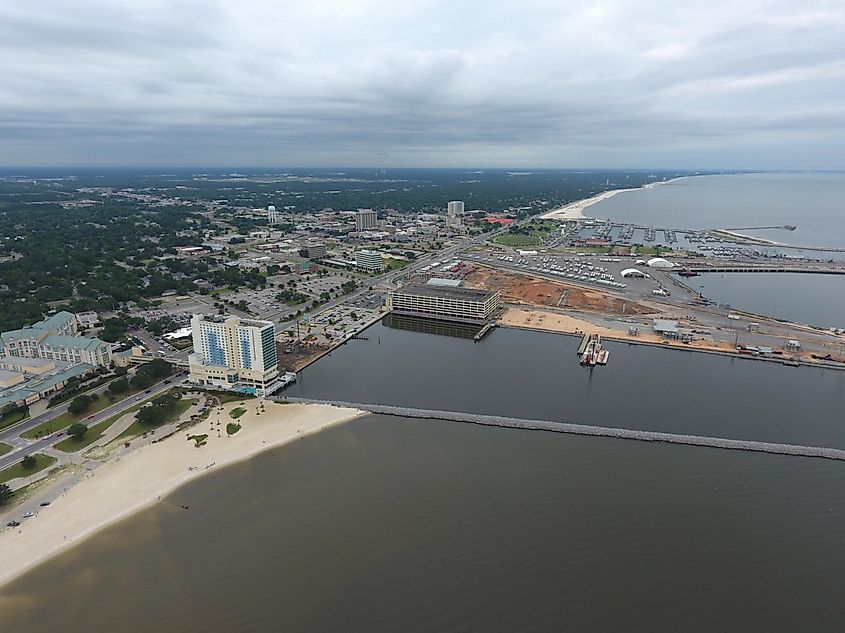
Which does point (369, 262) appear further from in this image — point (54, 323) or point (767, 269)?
point (767, 269)

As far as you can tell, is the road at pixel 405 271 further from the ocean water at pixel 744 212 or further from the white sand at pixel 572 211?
the ocean water at pixel 744 212

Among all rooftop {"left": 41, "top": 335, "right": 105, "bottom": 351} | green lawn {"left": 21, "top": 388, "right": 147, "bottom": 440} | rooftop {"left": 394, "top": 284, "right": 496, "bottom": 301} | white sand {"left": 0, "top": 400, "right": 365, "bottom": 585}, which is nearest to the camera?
white sand {"left": 0, "top": 400, "right": 365, "bottom": 585}

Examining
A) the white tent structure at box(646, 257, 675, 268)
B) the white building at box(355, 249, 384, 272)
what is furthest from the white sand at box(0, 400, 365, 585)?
the white tent structure at box(646, 257, 675, 268)

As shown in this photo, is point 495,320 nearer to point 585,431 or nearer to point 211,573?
point 585,431

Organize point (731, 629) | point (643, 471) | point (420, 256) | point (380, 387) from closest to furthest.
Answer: point (731, 629) → point (643, 471) → point (380, 387) → point (420, 256)

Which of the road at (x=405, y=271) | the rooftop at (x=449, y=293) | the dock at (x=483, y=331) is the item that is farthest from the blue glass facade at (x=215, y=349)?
the rooftop at (x=449, y=293)

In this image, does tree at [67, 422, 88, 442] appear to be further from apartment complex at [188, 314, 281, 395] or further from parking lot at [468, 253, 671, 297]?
parking lot at [468, 253, 671, 297]

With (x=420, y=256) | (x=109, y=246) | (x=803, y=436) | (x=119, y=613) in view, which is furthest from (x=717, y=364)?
(x=109, y=246)
